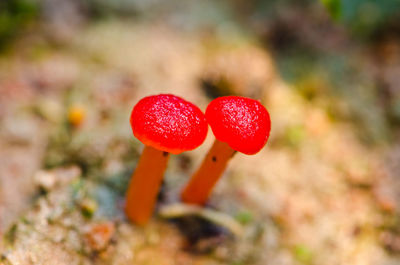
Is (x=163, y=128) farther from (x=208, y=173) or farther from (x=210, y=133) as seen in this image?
(x=210, y=133)

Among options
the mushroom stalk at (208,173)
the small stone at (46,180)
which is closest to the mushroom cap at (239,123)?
the mushroom stalk at (208,173)

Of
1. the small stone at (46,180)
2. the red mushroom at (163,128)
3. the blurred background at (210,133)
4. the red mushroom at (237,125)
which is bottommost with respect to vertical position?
the small stone at (46,180)

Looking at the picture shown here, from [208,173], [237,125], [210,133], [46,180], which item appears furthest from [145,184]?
[210,133]

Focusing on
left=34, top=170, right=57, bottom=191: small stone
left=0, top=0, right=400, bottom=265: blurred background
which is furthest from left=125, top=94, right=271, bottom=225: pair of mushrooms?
left=34, top=170, right=57, bottom=191: small stone

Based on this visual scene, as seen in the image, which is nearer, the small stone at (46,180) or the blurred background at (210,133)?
the blurred background at (210,133)

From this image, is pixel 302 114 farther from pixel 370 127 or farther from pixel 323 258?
pixel 323 258

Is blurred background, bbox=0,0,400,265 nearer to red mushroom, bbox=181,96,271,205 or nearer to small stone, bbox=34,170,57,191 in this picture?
small stone, bbox=34,170,57,191

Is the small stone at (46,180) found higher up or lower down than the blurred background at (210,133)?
lower down

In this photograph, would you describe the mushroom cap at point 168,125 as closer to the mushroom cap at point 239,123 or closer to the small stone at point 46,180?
the mushroom cap at point 239,123
